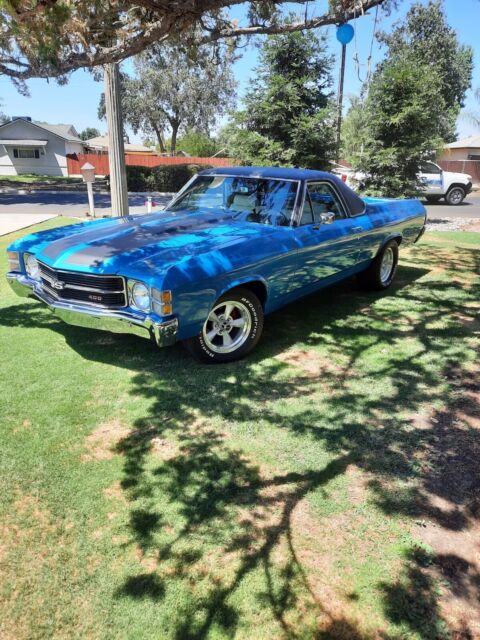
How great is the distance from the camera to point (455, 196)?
20.5m

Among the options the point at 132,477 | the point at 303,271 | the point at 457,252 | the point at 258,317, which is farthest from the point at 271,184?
the point at 457,252

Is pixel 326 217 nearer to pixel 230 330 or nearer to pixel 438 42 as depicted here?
pixel 230 330

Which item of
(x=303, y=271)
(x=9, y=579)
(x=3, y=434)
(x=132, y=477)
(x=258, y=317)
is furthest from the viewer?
(x=303, y=271)

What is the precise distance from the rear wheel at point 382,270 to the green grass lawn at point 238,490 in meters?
1.86

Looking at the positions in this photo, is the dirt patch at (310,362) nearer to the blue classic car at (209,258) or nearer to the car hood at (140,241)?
the blue classic car at (209,258)

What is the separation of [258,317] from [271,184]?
59.6 inches

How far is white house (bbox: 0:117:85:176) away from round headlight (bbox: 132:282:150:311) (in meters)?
41.3

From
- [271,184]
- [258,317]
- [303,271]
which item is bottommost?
[258,317]

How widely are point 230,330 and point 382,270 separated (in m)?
3.19

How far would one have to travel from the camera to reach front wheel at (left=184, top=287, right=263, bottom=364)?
13.1ft

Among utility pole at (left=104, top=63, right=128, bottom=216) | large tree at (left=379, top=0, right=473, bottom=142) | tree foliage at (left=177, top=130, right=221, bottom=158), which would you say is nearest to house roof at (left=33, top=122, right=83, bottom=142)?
tree foliage at (left=177, top=130, right=221, bottom=158)

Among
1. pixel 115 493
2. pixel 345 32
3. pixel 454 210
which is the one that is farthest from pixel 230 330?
pixel 454 210

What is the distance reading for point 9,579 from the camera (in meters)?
2.18

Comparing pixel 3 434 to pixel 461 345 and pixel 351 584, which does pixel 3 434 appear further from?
pixel 461 345
